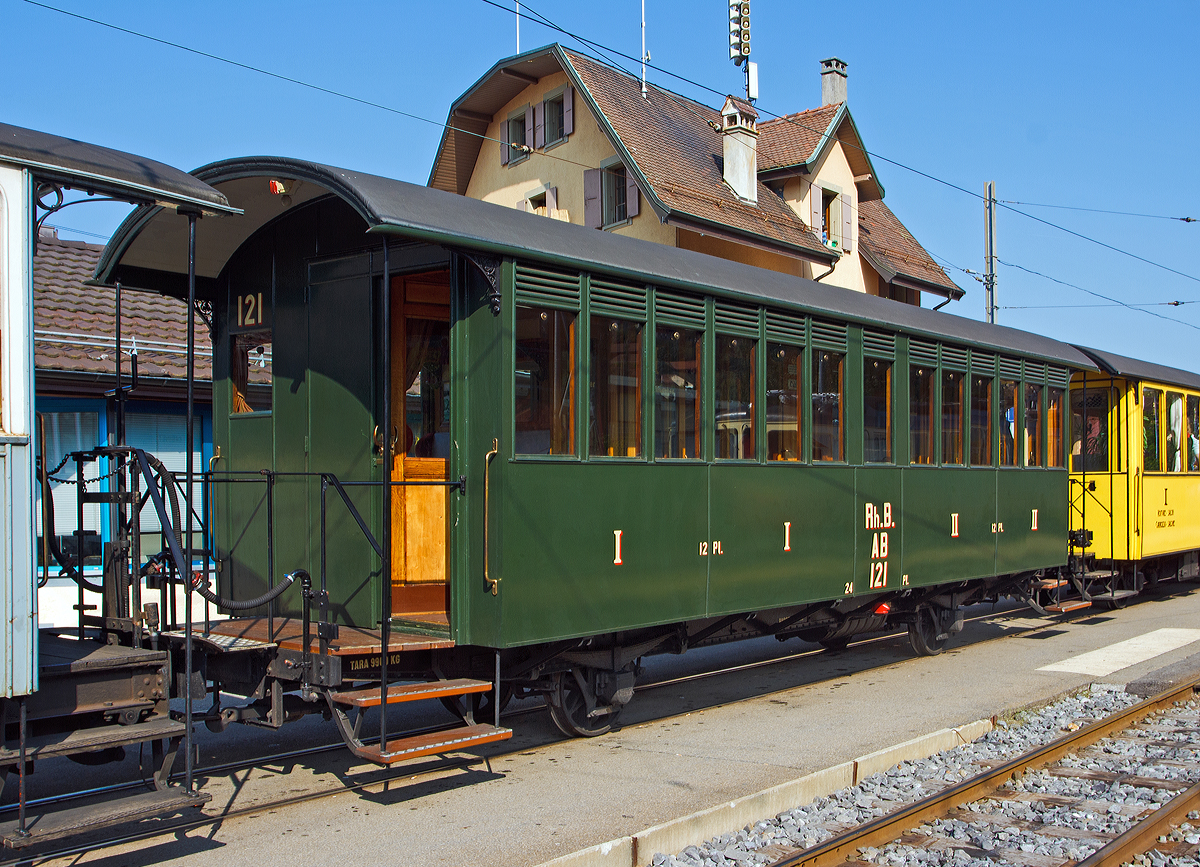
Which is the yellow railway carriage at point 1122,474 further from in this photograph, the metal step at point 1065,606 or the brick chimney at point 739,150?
the brick chimney at point 739,150

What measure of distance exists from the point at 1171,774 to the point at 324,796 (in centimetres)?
514

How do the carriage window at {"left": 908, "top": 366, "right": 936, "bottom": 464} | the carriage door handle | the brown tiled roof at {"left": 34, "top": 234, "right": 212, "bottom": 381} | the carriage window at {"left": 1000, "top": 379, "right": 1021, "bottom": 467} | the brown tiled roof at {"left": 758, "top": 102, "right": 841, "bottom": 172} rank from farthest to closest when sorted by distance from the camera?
the brown tiled roof at {"left": 758, "top": 102, "right": 841, "bottom": 172}, the brown tiled roof at {"left": 34, "top": 234, "right": 212, "bottom": 381}, the carriage window at {"left": 1000, "top": 379, "right": 1021, "bottom": 467}, the carriage window at {"left": 908, "top": 366, "right": 936, "bottom": 464}, the carriage door handle

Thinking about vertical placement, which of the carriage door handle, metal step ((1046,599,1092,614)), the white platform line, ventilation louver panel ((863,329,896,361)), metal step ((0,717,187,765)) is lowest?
the white platform line

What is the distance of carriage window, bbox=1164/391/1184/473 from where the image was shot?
15.5 metres

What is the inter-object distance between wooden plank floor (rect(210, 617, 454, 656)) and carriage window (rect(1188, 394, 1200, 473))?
45.6 feet

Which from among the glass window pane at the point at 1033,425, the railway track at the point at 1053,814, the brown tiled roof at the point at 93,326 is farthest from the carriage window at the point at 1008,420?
the brown tiled roof at the point at 93,326

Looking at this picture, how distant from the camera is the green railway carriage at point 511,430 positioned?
623 centimetres

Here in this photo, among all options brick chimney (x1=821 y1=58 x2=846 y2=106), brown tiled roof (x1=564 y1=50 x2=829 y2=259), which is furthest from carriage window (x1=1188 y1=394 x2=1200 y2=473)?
brick chimney (x1=821 y1=58 x2=846 y2=106)

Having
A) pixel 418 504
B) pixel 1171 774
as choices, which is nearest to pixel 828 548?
pixel 1171 774

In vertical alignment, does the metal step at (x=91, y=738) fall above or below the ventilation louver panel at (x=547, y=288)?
below

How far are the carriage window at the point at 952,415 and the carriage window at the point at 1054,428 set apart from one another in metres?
2.26

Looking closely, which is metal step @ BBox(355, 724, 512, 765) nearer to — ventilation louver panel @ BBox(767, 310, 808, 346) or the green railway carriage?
the green railway carriage

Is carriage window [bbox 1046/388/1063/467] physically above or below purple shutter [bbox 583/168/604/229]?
below

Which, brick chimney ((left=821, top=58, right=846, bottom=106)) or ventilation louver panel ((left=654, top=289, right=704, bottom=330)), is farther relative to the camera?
brick chimney ((left=821, top=58, right=846, bottom=106))
